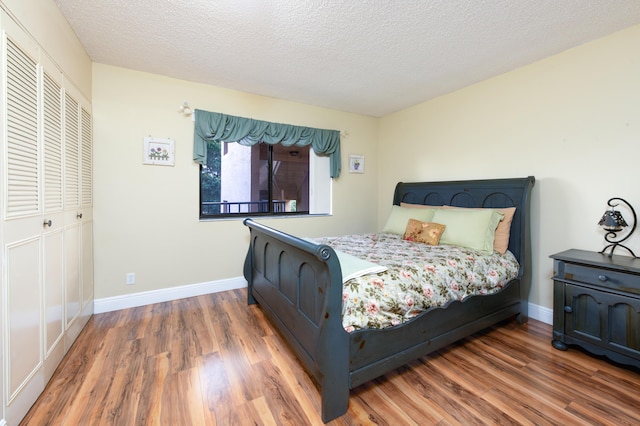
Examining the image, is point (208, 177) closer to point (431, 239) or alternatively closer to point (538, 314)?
point (431, 239)

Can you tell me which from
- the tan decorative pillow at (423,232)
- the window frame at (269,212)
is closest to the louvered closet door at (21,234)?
the window frame at (269,212)

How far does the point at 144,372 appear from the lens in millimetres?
1786

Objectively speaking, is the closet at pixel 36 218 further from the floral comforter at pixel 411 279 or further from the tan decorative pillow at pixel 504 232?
the tan decorative pillow at pixel 504 232

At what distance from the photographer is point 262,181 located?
3.76 m

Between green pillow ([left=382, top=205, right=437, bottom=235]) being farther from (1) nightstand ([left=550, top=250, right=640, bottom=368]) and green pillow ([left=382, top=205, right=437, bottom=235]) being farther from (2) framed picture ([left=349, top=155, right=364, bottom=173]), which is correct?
(1) nightstand ([left=550, top=250, right=640, bottom=368])

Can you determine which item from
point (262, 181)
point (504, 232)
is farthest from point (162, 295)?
point (504, 232)

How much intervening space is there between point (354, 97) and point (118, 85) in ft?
8.53

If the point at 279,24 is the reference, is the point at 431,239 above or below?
below

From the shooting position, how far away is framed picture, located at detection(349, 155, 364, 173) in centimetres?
416

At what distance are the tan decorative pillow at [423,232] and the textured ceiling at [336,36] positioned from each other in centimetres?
157

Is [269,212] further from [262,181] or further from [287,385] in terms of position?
[287,385]

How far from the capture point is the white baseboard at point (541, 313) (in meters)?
2.49

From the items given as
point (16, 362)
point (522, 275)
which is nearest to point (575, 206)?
point (522, 275)

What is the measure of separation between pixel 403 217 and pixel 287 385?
7.27 ft
